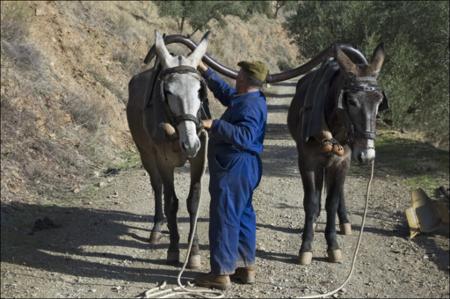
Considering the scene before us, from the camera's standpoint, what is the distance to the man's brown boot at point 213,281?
230 inches

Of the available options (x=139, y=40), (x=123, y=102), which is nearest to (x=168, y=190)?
(x=123, y=102)

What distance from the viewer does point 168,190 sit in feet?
22.0

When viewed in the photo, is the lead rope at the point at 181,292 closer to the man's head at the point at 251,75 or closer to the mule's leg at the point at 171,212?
the man's head at the point at 251,75

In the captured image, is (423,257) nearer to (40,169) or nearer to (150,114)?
(150,114)

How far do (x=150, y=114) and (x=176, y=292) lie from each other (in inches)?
78.0

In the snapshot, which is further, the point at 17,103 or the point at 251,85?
the point at 17,103

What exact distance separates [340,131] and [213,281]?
6.80 feet

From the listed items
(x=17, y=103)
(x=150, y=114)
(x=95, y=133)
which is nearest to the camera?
(x=150, y=114)

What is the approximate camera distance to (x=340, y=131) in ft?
21.1

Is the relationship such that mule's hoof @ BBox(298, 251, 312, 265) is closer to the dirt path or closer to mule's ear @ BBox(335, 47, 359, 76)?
the dirt path

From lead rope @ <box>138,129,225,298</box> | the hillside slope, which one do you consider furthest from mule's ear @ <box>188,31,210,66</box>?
the hillside slope

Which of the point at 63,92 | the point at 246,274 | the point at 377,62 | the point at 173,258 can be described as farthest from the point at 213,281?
the point at 63,92

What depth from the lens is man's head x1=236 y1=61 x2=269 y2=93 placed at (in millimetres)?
5715

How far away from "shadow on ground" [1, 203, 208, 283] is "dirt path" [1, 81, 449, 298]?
1 cm
